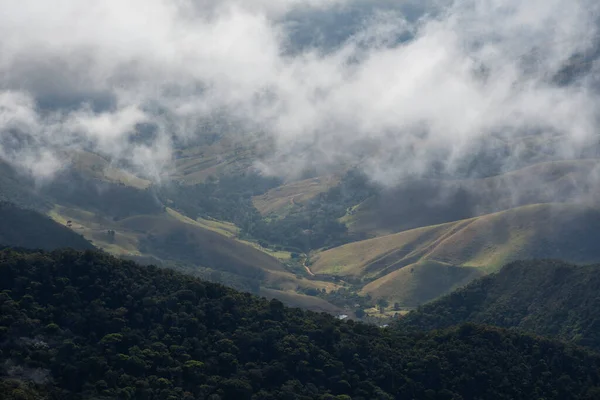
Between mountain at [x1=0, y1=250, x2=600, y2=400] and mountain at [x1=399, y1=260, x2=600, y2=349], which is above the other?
mountain at [x1=399, y1=260, x2=600, y2=349]

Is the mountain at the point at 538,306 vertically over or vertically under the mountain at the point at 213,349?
over

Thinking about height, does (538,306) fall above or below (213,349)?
above

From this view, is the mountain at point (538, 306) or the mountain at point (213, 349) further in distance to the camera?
the mountain at point (538, 306)

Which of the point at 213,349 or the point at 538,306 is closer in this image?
the point at 213,349

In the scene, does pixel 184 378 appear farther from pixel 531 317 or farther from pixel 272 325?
pixel 531 317

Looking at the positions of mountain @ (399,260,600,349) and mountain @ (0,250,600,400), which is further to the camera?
mountain @ (399,260,600,349)

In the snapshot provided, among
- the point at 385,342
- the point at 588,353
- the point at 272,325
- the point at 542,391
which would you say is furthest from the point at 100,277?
the point at 588,353
